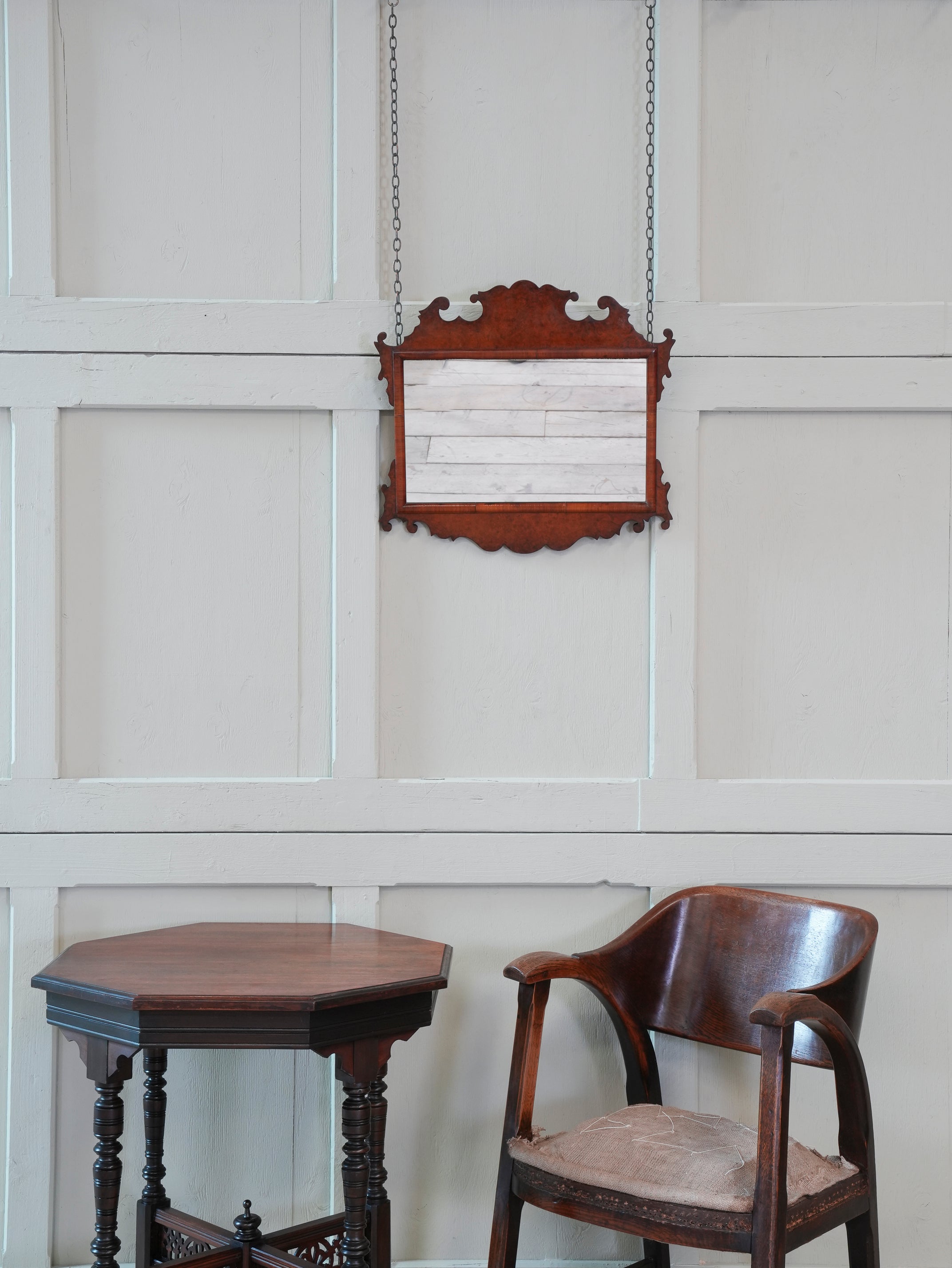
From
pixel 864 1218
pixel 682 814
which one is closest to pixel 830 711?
pixel 682 814

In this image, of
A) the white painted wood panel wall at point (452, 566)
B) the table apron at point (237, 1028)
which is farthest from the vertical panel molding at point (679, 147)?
the table apron at point (237, 1028)

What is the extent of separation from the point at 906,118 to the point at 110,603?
81.6 inches

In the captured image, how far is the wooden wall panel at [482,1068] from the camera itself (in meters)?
2.29

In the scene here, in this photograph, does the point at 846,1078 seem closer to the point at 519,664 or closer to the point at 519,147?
the point at 519,664

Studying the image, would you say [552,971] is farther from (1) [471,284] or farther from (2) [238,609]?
(1) [471,284]

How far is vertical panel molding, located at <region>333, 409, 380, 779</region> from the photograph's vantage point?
7.50ft

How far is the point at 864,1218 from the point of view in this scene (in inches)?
72.9

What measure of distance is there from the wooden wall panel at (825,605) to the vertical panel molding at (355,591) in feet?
2.40

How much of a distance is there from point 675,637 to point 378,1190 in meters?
1.27

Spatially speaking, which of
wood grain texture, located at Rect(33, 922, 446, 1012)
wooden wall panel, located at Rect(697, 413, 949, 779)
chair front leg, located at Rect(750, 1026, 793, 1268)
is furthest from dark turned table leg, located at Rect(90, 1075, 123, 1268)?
wooden wall panel, located at Rect(697, 413, 949, 779)

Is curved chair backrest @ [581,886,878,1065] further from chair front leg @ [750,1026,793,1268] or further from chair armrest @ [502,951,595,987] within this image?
chair front leg @ [750,1026,793,1268]

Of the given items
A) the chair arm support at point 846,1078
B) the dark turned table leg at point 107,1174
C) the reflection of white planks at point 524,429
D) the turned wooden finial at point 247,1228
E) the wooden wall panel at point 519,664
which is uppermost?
the reflection of white planks at point 524,429

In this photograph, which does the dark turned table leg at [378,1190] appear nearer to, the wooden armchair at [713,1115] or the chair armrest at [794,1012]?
the wooden armchair at [713,1115]

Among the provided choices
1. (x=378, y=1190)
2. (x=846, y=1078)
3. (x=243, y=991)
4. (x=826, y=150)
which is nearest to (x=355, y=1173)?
(x=378, y=1190)
